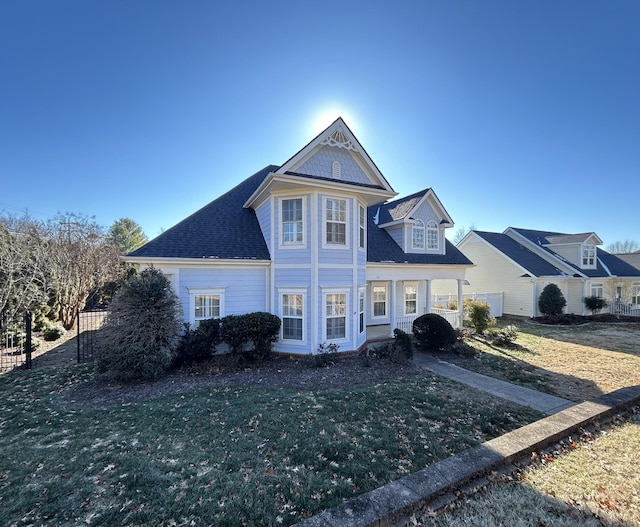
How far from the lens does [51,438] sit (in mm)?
5348

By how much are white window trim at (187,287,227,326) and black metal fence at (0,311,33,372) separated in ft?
17.8

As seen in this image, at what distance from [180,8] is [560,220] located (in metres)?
46.1

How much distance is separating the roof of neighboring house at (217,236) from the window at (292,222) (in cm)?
123

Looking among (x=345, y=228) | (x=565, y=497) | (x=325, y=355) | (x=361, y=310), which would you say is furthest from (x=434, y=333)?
(x=565, y=497)

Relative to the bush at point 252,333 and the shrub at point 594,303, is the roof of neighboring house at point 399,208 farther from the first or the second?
the shrub at point 594,303

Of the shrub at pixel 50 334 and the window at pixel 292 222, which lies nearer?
the window at pixel 292 222

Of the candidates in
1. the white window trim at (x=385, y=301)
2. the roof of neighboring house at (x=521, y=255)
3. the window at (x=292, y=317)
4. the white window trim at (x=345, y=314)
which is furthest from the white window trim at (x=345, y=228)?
the roof of neighboring house at (x=521, y=255)

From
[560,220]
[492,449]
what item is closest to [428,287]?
[492,449]

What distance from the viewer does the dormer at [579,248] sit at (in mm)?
23703

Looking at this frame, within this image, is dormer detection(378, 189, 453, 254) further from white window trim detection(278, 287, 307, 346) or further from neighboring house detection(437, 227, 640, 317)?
neighboring house detection(437, 227, 640, 317)

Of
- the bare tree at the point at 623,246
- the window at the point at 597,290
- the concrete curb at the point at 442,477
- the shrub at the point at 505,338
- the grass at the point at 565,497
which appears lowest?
the shrub at the point at 505,338

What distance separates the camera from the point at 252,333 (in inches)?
391

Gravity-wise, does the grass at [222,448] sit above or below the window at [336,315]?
below

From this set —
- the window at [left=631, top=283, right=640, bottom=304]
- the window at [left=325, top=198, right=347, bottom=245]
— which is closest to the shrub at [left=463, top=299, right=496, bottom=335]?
the window at [left=325, top=198, right=347, bottom=245]
